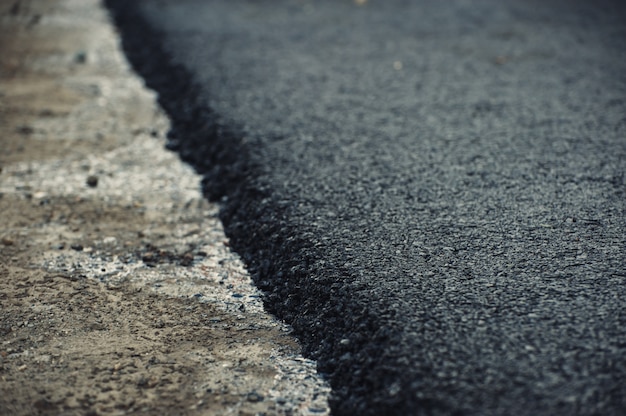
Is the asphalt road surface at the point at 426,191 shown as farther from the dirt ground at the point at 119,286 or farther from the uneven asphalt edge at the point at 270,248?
the dirt ground at the point at 119,286

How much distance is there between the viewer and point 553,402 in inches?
80.5

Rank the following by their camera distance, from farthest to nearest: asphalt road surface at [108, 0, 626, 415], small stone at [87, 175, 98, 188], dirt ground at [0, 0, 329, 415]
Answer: small stone at [87, 175, 98, 188] < dirt ground at [0, 0, 329, 415] < asphalt road surface at [108, 0, 626, 415]

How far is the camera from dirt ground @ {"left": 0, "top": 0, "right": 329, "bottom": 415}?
2.40m

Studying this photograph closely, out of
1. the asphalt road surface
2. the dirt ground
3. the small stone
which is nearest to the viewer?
the asphalt road surface

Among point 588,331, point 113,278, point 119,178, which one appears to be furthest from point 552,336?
point 119,178

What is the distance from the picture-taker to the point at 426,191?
3.41 meters

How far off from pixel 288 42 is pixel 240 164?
8.73 ft

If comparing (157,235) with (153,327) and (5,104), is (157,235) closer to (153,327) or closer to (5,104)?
(153,327)

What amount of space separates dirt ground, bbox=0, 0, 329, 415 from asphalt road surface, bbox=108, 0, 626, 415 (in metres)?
0.16

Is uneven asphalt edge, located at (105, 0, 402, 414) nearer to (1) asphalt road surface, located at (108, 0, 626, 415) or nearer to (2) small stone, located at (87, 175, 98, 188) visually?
(1) asphalt road surface, located at (108, 0, 626, 415)

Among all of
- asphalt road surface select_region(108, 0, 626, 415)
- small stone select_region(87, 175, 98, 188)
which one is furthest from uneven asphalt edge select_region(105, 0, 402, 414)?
small stone select_region(87, 175, 98, 188)

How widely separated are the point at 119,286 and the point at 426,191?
1.58 metres

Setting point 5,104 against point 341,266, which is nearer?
point 341,266

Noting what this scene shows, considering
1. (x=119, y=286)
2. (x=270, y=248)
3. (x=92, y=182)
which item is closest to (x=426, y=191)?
(x=270, y=248)
